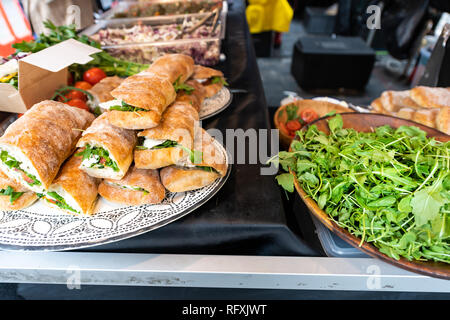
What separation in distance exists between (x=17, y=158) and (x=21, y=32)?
8.34ft

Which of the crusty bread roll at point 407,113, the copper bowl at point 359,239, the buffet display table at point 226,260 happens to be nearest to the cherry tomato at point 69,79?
the buffet display table at point 226,260

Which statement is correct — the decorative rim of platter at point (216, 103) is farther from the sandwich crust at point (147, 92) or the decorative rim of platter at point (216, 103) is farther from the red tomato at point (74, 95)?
the red tomato at point (74, 95)

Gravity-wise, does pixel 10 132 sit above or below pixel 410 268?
above

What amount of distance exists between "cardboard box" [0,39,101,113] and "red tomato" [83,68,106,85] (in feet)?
0.96

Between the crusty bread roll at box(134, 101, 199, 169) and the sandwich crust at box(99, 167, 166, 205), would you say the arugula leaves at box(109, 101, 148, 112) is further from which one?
the sandwich crust at box(99, 167, 166, 205)

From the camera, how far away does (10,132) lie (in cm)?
84

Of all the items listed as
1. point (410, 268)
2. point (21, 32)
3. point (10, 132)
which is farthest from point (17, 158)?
point (21, 32)

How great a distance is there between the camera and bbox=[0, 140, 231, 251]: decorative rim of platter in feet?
2.48

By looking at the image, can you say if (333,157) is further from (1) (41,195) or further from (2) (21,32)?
(2) (21,32)

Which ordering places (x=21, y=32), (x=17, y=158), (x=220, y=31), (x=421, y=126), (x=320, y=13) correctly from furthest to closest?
1. (x=320, y=13)
2. (x=21, y=32)
3. (x=220, y=31)
4. (x=421, y=126)
5. (x=17, y=158)

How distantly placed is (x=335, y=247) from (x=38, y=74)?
1.34 meters

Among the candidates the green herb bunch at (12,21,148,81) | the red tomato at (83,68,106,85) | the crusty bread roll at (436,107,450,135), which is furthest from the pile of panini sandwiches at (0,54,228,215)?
the crusty bread roll at (436,107,450,135)

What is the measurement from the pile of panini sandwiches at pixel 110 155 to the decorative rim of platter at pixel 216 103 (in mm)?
392

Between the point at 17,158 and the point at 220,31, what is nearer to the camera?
the point at 17,158
